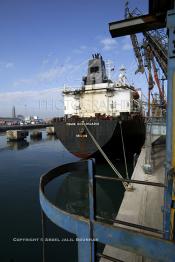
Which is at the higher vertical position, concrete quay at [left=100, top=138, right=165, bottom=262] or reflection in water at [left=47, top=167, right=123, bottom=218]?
concrete quay at [left=100, top=138, right=165, bottom=262]

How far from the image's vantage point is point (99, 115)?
2089cm

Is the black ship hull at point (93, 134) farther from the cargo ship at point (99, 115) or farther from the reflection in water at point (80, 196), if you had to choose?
the reflection in water at point (80, 196)

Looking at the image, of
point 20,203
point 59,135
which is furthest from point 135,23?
point 59,135

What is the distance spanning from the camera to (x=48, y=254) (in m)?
7.87

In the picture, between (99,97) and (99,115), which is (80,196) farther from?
(99,97)

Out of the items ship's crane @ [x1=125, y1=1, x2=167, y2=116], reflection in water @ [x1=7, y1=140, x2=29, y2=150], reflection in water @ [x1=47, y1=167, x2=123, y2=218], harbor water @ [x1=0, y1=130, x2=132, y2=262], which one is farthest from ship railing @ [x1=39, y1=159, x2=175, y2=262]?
reflection in water @ [x1=7, y1=140, x2=29, y2=150]

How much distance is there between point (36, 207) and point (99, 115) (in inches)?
450

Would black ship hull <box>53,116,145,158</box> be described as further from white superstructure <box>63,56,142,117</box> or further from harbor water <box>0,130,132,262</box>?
white superstructure <box>63,56,142,117</box>

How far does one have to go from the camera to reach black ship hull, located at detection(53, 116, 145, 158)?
717 inches

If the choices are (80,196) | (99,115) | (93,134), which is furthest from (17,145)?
(80,196)

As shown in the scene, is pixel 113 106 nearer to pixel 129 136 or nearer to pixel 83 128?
pixel 129 136

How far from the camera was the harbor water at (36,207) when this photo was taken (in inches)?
316

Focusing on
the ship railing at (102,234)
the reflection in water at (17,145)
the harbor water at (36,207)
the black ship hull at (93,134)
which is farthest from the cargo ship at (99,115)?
the reflection in water at (17,145)

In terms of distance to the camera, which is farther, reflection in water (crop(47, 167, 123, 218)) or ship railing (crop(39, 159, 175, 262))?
reflection in water (crop(47, 167, 123, 218))
